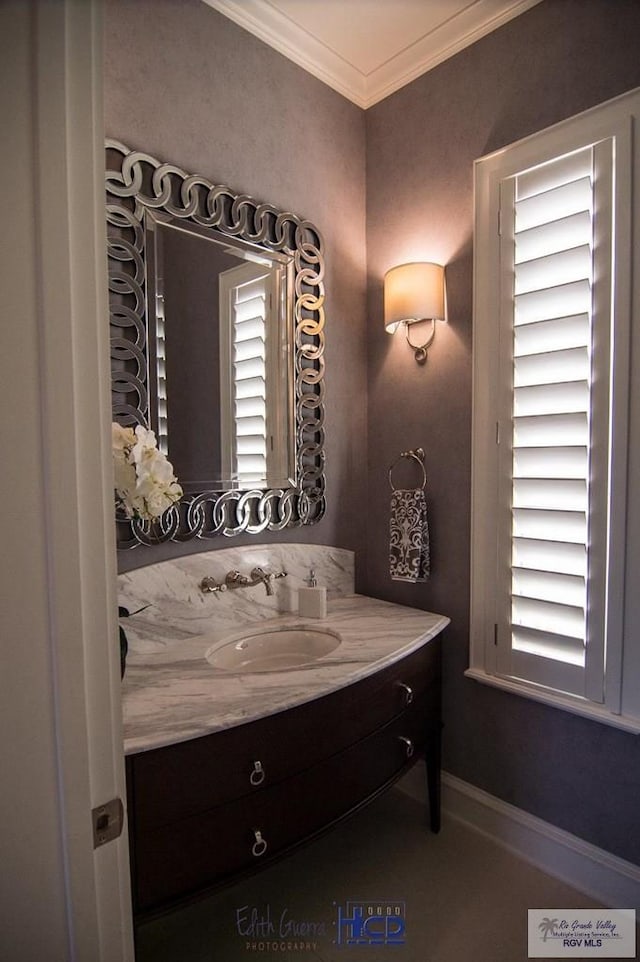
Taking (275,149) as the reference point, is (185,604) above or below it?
below

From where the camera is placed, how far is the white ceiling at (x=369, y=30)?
1.72 m

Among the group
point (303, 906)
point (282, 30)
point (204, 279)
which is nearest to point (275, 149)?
point (282, 30)

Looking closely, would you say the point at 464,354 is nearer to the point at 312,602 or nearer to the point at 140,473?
the point at 312,602

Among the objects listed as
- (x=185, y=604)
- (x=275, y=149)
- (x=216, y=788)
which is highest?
(x=275, y=149)

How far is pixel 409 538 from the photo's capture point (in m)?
1.94

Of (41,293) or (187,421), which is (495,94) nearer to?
(187,421)

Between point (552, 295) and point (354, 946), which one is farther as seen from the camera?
point (552, 295)

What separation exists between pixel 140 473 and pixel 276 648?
83 cm

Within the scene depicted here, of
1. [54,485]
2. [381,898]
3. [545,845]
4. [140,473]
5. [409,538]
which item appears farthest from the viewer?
[409,538]

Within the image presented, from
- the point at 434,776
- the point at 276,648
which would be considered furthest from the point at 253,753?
the point at 434,776

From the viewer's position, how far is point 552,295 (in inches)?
63.2

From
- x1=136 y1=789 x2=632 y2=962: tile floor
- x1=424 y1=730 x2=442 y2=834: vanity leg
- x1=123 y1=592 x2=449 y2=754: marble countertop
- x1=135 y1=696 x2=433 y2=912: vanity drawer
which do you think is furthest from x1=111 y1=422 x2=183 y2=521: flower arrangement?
x1=424 y1=730 x2=442 y2=834: vanity leg

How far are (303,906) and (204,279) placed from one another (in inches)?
77.7

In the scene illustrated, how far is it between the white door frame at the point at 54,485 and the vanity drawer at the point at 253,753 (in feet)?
1.53
